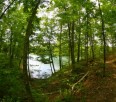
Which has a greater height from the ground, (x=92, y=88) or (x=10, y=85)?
(x=10, y=85)

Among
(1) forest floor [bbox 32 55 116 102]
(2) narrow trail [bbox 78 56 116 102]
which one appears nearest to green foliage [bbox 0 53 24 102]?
(1) forest floor [bbox 32 55 116 102]

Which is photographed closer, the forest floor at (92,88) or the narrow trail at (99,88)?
the narrow trail at (99,88)

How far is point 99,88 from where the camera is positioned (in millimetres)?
16500

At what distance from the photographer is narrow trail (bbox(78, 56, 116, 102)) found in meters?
15.2

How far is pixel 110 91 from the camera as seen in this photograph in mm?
15789

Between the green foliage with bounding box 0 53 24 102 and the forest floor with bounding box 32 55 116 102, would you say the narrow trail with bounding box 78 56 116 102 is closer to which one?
the forest floor with bounding box 32 55 116 102


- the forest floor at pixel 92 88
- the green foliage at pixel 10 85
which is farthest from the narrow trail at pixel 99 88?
the green foliage at pixel 10 85

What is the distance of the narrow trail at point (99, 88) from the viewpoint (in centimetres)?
1524

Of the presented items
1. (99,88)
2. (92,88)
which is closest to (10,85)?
(92,88)

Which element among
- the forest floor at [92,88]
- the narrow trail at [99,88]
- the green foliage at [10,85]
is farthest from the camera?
the forest floor at [92,88]

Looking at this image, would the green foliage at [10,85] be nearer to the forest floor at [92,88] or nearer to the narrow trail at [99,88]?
the forest floor at [92,88]

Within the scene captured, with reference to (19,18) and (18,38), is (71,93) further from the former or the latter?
(18,38)

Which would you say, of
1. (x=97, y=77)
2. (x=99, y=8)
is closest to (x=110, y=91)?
(x=97, y=77)

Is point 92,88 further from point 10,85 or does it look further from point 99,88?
point 10,85
